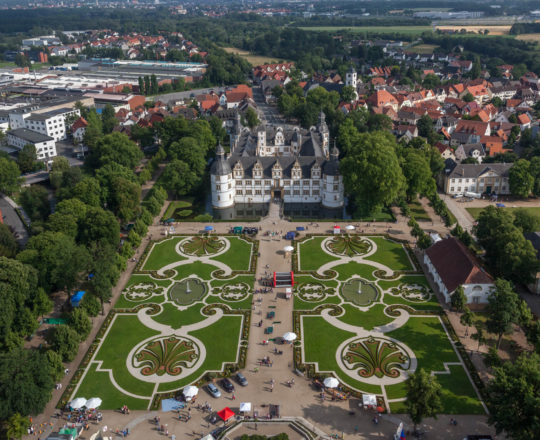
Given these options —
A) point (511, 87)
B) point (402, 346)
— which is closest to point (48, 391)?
point (402, 346)

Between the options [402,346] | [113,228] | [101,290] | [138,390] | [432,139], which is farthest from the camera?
[432,139]

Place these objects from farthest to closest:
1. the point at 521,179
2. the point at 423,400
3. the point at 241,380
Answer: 1. the point at 521,179
2. the point at 241,380
3. the point at 423,400

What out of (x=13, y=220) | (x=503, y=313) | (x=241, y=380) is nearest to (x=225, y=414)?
(x=241, y=380)

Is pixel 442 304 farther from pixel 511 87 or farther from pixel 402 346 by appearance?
pixel 511 87

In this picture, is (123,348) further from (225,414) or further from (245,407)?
(245,407)

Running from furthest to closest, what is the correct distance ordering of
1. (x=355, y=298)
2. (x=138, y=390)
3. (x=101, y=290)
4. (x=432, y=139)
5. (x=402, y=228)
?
1. (x=432, y=139)
2. (x=402, y=228)
3. (x=355, y=298)
4. (x=101, y=290)
5. (x=138, y=390)

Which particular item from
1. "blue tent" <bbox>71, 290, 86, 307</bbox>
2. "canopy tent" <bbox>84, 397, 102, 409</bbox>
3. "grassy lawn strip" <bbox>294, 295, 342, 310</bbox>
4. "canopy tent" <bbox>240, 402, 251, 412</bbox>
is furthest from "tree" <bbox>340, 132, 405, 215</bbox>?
"canopy tent" <bbox>84, 397, 102, 409</bbox>

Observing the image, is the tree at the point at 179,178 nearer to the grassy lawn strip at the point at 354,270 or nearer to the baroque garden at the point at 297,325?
the baroque garden at the point at 297,325
